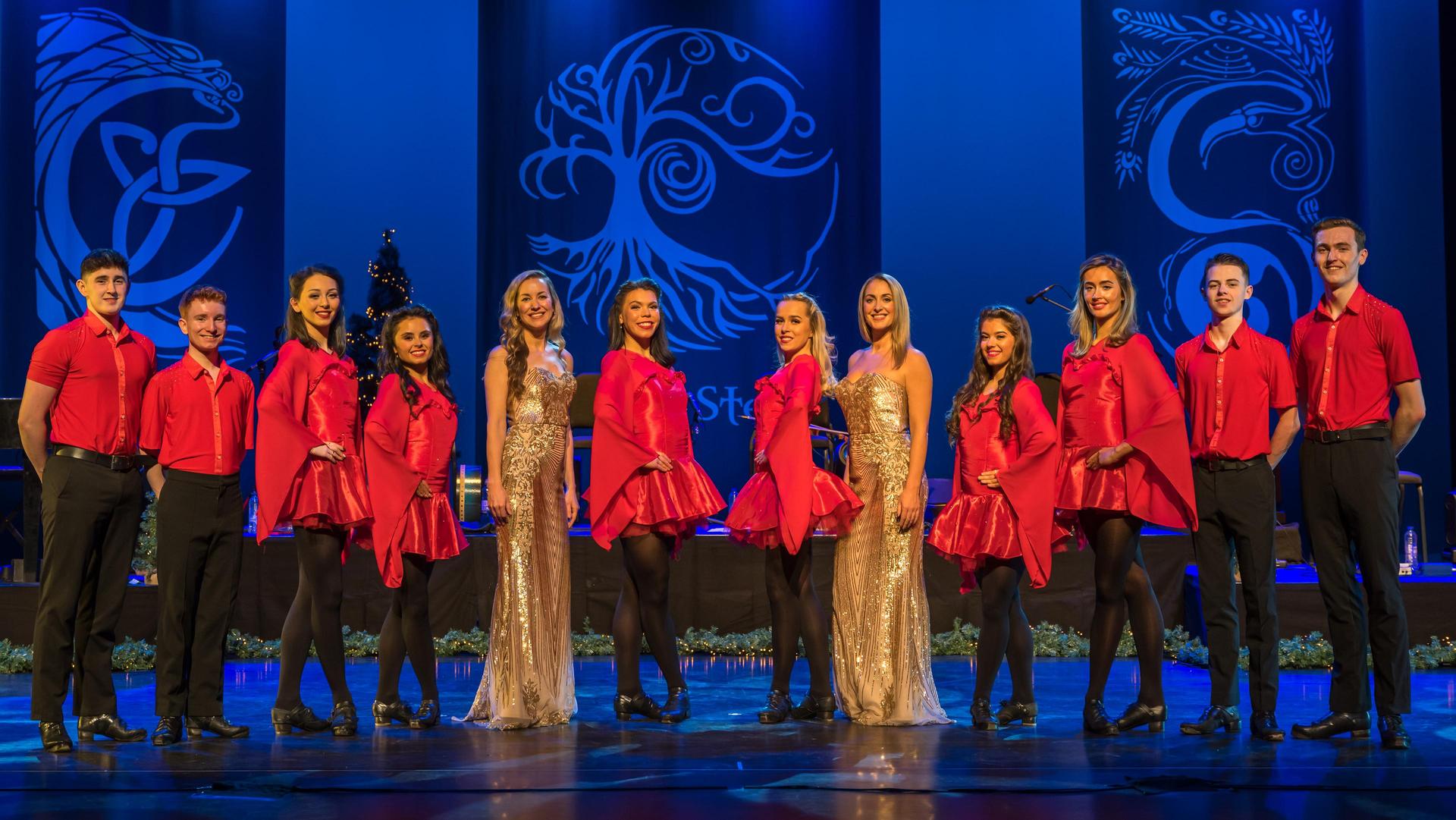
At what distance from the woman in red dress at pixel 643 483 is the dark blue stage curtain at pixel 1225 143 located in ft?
18.6

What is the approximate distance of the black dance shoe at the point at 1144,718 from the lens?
4223 mm

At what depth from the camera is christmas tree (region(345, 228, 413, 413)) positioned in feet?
29.5

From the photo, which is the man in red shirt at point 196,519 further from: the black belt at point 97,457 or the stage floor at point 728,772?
the stage floor at point 728,772

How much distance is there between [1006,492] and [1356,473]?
1114mm

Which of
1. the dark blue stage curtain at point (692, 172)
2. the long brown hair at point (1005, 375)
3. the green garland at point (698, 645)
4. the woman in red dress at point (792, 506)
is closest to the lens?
the long brown hair at point (1005, 375)

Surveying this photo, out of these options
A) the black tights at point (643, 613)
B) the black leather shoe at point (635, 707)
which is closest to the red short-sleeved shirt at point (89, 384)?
the black tights at point (643, 613)

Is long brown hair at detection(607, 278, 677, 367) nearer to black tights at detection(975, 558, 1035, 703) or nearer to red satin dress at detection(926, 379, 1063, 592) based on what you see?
red satin dress at detection(926, 379, 1063, 592)

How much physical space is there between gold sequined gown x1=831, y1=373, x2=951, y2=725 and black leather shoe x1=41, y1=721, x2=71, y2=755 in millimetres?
2559

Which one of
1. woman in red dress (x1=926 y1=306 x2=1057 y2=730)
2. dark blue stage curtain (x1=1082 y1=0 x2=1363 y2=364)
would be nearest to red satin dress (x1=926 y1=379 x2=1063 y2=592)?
woman in red dress (x1=926 y1=306 x2=1057 y2=730)

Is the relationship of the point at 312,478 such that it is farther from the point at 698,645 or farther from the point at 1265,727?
the point at 1265,727

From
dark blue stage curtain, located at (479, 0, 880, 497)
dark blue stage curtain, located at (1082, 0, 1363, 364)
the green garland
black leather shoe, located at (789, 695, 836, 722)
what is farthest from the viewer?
dark blue stage curtain, located at (479, 0, 880, 497)

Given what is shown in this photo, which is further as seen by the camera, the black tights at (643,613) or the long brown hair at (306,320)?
the black tights at (643,613)

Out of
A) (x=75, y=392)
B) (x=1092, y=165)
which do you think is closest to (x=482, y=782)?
(x=75, y=392)

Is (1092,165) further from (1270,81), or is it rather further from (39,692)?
(39,692)
